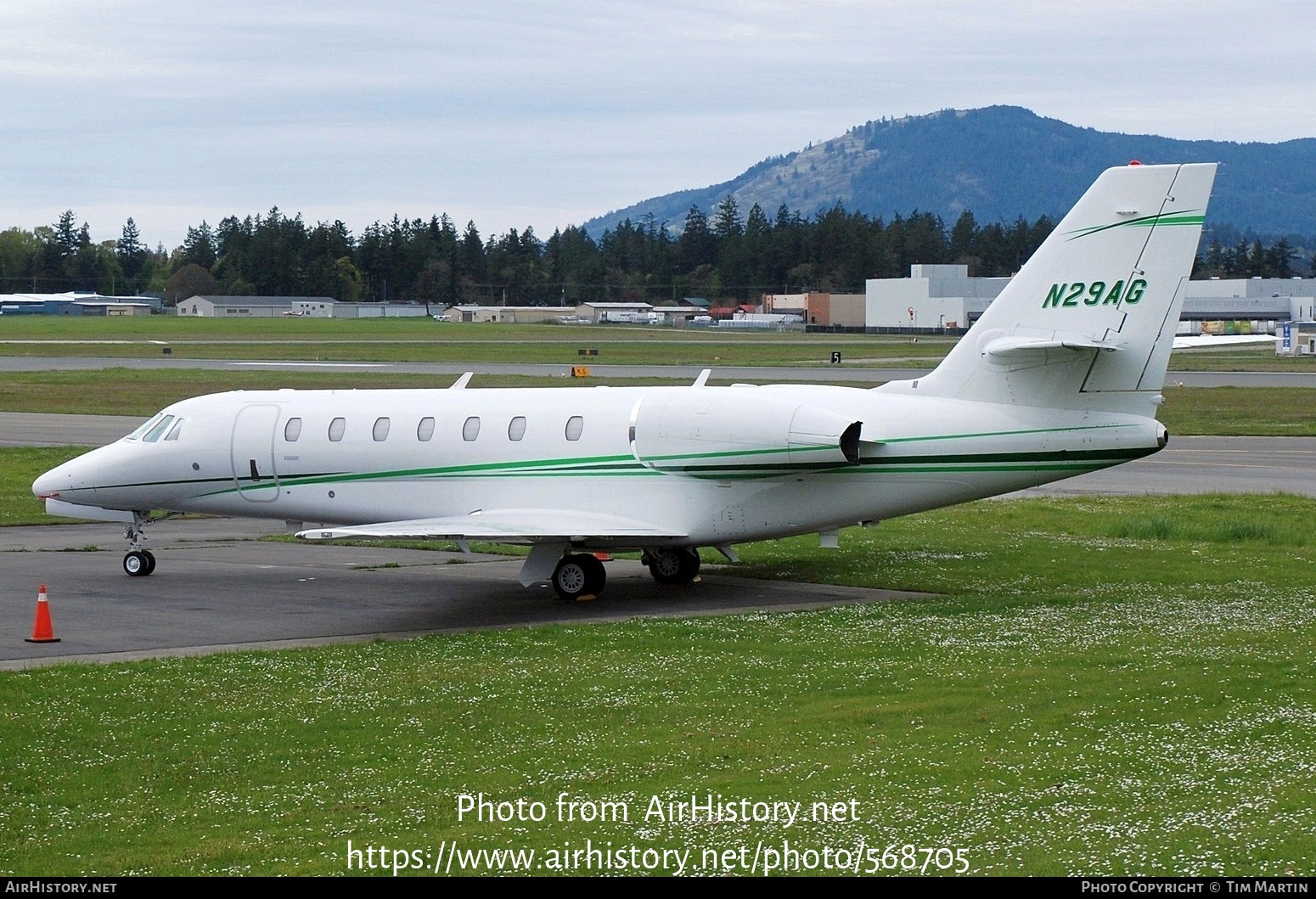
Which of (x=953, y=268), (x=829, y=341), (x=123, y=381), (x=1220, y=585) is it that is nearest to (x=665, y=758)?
(x=1220, y=585)

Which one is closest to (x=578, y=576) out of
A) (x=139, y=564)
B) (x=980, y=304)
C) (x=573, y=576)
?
(x=573, y=576)

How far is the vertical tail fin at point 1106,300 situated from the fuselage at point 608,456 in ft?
1.15

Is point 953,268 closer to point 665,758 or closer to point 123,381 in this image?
point 123,381

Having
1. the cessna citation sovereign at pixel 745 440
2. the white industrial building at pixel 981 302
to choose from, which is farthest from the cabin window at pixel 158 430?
the white industrial building at pixel 981 302

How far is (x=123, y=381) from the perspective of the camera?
68438 mm

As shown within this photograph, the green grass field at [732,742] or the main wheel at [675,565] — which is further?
the main wheel at [675,565]

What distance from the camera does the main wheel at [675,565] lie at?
72.5 ft

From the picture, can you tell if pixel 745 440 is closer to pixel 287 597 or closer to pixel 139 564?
pixel 287 597

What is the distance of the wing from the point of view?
63.0 feet

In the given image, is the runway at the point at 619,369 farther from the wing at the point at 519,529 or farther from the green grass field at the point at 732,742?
the green grass field at the point at 732,742

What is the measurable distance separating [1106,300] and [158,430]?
14423 millimetres

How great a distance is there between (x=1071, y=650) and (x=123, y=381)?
197 ft

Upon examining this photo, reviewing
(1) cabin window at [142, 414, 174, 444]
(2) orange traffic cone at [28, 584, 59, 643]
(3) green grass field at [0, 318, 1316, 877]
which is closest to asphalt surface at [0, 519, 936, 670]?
(2) orange traffic cone at [28, 584, 59, 643]

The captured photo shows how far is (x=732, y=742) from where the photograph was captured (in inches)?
468
